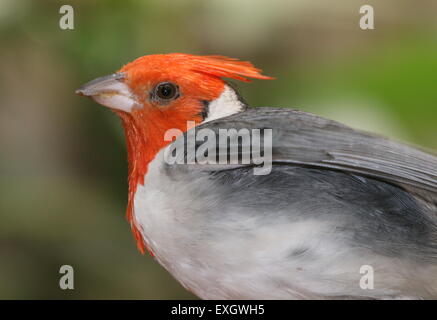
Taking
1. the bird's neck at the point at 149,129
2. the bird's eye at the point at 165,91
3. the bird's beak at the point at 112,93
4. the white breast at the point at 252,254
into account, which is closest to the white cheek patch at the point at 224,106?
the bird's neck at the point at 149,129

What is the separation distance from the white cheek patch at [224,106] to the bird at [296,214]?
208 millimetres

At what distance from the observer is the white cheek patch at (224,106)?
2.88 metres

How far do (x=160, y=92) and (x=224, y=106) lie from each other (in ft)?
0.92

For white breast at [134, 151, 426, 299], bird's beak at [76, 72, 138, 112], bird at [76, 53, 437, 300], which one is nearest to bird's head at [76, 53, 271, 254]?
bird's beak at [76, 72, 138, 112]

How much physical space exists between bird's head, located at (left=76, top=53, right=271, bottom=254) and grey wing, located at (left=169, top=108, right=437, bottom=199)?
232 millimetres

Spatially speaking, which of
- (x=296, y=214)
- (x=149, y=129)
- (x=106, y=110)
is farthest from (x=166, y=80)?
(x=106, y=110)

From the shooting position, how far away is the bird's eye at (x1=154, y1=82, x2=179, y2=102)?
283 cm

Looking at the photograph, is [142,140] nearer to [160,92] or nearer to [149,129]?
[149,129]

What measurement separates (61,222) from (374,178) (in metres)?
1.95

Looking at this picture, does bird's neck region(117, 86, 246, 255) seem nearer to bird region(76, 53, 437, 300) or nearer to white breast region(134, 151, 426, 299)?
bird region(76, 53, 437, 300)

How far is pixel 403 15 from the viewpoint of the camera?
482cm

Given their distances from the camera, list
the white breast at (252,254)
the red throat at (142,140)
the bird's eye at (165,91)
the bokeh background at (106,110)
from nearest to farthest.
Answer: the white breast at (252,254)
the red throat at (142,140)
the bird's eye at (165,91)
the bokeh background at (106,110)

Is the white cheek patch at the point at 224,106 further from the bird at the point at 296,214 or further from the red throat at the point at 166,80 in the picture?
the bird at the point at 296,214

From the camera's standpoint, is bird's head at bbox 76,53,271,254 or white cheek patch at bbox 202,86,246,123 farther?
white cheek patch at bbox 202,86,246,123
